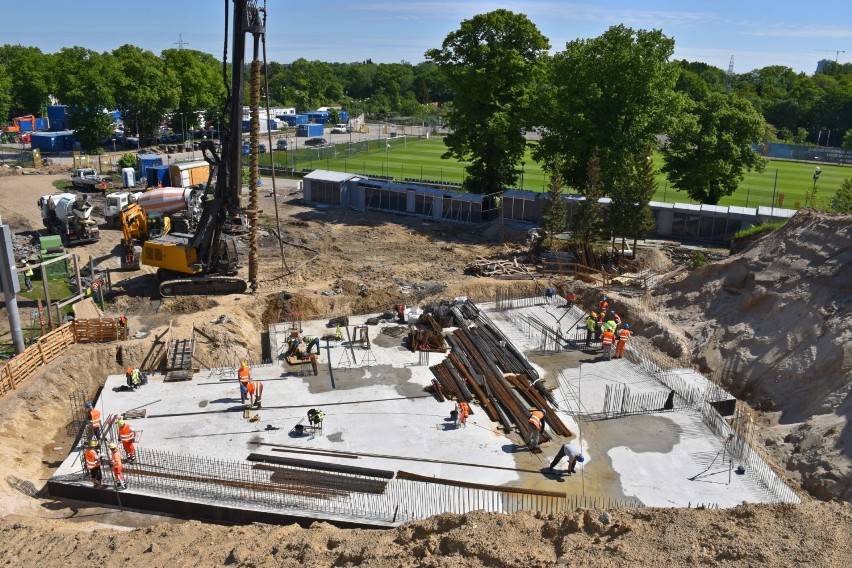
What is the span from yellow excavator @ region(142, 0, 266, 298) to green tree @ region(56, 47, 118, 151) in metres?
42.5

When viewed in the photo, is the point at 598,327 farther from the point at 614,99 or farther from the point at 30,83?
the point at 30,83

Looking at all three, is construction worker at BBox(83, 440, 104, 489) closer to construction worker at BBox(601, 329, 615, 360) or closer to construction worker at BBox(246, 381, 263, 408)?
construction worker at BBox(246, 381, 263, 408)

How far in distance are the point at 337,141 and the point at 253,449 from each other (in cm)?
7122

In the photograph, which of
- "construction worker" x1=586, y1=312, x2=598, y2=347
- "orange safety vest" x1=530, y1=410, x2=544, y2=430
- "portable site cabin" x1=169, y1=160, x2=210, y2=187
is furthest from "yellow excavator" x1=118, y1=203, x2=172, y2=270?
"orange safety vest" x1=530, y1=410, x2=544, y2=430

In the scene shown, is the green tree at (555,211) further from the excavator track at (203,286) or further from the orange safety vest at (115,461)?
the orange safety vest at (115,461)

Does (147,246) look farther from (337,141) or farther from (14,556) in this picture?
(337,141)

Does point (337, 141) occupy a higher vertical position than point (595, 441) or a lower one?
higher

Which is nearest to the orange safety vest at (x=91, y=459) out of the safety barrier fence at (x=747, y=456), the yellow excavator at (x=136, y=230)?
the safety barrier fence at (x=747, y=456)

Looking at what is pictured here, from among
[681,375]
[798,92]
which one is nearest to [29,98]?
[681,375]

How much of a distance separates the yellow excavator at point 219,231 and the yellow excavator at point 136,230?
11.3ft

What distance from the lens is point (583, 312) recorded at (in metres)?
29.4

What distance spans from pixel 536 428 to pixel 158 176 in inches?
1621

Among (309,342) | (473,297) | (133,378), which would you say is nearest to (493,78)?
(473,297)

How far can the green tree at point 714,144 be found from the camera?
41.5 metres
